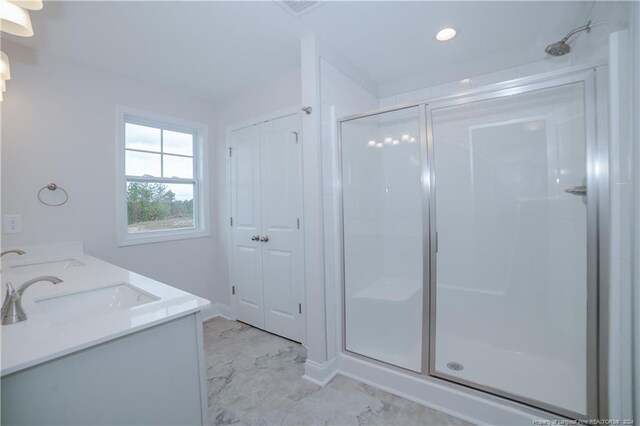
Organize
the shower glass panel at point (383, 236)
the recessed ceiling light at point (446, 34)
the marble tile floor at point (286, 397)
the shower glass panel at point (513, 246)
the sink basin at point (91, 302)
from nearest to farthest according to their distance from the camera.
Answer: the sink basin at point (91, 302), the marble tile floor at point (286, 397), the shower glass panel at point (513, 246), the recessed ceiling light at point (446, 34), the shower glass panel at point (383, 236)

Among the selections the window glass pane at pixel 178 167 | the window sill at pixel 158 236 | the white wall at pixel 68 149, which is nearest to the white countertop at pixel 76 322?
the white wall at pixel 68 149

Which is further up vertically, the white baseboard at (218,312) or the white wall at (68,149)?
the white wall at (68,149)

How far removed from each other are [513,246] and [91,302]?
111 inches

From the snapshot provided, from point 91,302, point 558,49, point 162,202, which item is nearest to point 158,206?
point 162,202

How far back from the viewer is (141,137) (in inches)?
103

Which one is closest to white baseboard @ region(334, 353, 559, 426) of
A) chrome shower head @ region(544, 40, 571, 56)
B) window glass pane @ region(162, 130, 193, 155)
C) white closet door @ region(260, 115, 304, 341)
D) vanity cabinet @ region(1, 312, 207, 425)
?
white closet door @ region(260, 115, 304, 341)

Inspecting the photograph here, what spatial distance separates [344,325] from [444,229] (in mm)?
1217

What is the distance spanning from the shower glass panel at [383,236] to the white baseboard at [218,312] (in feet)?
5.08

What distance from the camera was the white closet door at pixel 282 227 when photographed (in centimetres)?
247

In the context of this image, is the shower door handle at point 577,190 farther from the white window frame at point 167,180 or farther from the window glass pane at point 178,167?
the window glass pane at point 178,167

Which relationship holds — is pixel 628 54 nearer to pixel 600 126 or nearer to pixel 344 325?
pixel 600 126

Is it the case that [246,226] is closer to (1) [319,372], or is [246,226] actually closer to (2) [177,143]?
(2) [177,143]

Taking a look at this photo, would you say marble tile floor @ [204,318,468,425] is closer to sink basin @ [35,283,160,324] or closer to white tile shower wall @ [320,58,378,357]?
white tile shower wall @ [320,58,378,357]

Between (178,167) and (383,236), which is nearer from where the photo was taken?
(383,236)
